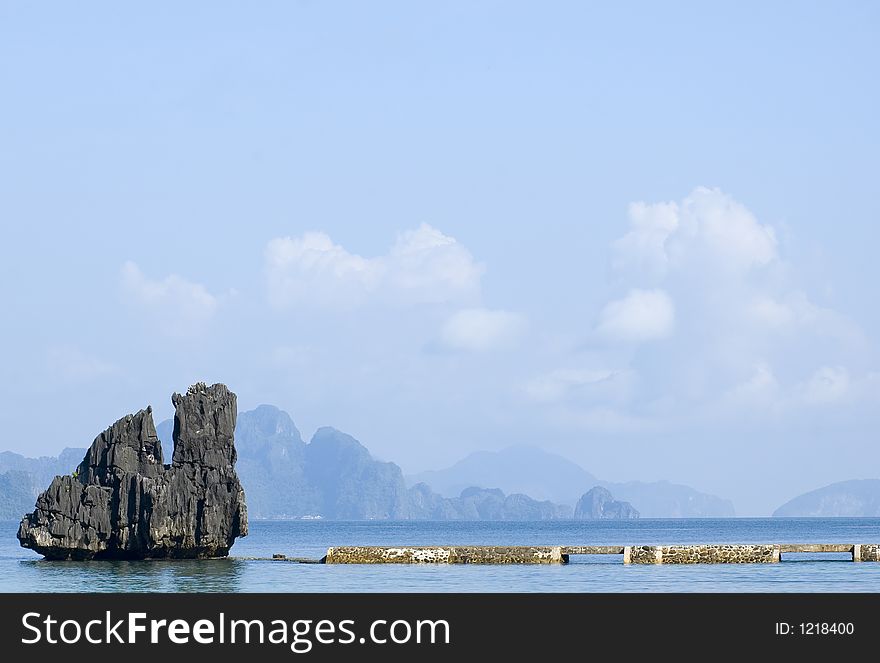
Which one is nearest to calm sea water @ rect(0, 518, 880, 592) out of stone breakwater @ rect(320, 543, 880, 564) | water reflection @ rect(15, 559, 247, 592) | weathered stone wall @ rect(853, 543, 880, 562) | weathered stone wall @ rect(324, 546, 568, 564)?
water reflection @ rect(15, 559, 247, 592)

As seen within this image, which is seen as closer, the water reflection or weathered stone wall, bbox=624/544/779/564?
the water reflection

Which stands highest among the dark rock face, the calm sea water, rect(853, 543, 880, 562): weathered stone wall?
the dark rock face

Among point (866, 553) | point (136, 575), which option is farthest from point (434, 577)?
point (866, 553)

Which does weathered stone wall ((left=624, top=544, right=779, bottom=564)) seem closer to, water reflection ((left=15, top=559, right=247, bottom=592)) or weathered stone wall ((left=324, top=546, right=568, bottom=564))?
weathered stone wall ((left=324, top=546, right=568, bottom=564))

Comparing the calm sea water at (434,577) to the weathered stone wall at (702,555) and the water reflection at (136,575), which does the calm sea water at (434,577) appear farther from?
the weathered stone wall at (702,555)

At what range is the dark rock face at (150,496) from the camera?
86.4 metres

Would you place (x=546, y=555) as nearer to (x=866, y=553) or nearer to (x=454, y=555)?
(x=454, y=555)

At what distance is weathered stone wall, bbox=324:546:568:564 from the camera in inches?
3349

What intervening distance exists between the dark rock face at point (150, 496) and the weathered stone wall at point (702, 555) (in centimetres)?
2553

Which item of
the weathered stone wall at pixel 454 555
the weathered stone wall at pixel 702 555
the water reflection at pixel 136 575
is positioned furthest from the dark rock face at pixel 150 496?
the weathered stone wall at pixel 702 555

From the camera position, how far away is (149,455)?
89.9m

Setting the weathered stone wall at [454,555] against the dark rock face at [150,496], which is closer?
the weathered stone wall at [454,555]
